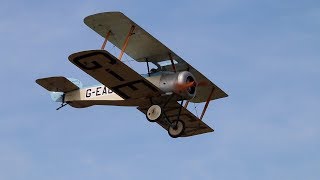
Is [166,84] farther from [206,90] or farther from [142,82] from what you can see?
[206,90]

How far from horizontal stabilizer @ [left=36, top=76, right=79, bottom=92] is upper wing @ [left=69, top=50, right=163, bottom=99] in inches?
86.8

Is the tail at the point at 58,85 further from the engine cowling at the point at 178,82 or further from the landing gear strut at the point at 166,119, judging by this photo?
the engine cowling at the point at 178,82

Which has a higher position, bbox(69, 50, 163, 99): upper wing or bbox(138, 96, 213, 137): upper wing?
bbox(69, 50, 163, 99): upper wing

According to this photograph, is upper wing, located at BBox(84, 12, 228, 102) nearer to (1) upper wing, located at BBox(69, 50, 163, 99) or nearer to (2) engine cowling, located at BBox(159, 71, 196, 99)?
(2) engine cowling, located at BBox(159, 71, 196, 99)

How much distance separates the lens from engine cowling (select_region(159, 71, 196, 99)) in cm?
2902

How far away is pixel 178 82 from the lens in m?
29.0

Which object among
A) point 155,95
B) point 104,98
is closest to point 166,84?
point 155,95

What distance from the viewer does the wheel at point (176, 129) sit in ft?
101

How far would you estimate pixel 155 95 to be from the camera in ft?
96.7

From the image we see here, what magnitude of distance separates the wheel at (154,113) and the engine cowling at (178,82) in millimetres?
642

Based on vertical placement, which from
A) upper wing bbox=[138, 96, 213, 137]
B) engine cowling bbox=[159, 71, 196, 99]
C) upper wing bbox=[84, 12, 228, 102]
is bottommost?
upper wing bbox=[138, 96, 213, 137]

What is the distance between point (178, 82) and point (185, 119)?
322 cm

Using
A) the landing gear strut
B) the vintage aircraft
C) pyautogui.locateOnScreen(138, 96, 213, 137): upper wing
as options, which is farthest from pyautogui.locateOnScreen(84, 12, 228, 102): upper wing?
the landing gear strut

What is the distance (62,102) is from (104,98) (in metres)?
1.67
